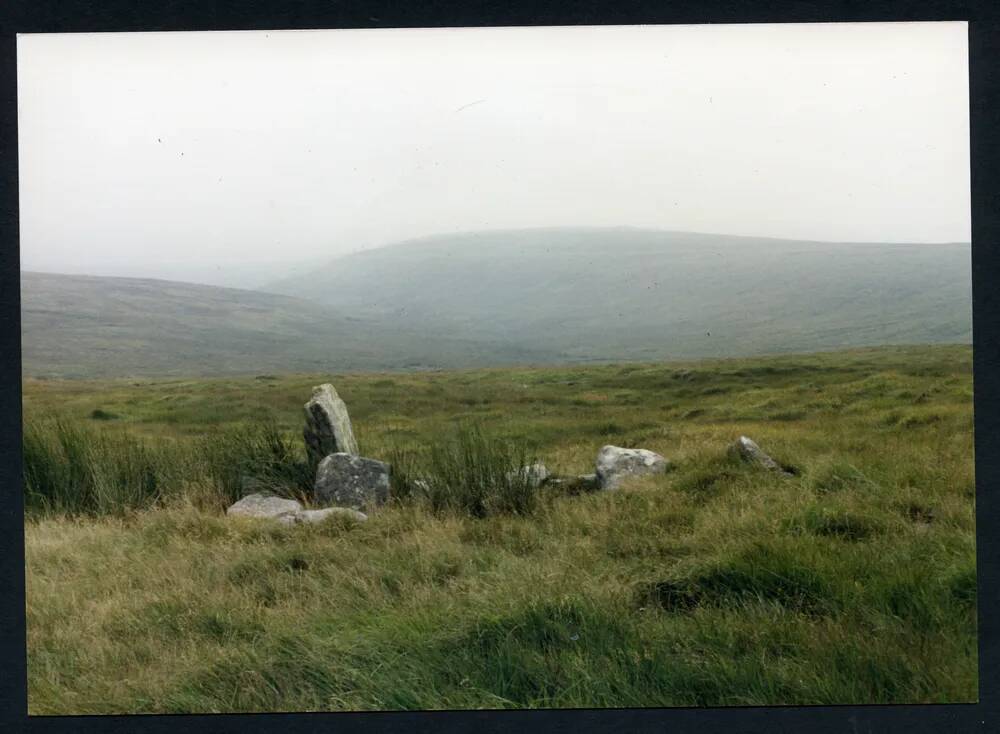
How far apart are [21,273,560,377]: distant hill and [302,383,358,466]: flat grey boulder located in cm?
313

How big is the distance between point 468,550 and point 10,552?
2.29m

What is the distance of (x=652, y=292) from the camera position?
26.2 ft

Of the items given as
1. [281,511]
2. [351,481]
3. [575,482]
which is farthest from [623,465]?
[281,511]

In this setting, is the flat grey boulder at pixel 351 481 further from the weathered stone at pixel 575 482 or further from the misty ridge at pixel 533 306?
the misty ridge at pixel 533 306

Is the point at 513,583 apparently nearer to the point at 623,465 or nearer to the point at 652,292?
the point at 623,465

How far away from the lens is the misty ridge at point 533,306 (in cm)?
685

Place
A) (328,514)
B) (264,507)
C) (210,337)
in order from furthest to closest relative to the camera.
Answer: (210,337), (264,507), (328,514)

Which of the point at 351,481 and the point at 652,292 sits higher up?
the point at 652,292

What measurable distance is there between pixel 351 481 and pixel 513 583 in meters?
1.93

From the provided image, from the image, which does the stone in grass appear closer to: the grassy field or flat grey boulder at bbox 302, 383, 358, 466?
the grassy field

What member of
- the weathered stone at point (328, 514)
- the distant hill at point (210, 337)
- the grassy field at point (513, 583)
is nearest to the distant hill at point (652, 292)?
the distant hill at point (210, 337)

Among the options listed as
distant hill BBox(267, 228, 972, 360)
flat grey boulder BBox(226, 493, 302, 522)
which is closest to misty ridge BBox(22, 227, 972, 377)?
distant hill BBox(267, 228, 972, 360)

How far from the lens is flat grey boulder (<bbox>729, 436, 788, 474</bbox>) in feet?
18.9

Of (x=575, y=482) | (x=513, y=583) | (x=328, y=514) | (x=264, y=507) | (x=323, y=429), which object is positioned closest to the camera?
(x=513, y=583)
